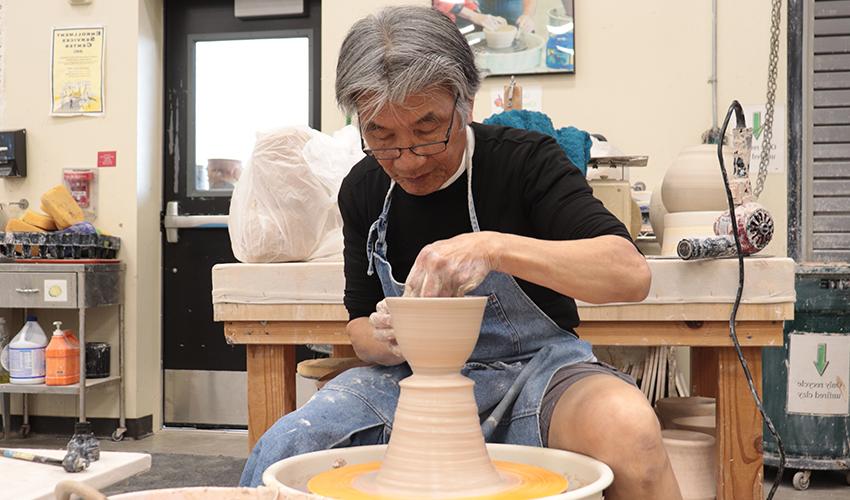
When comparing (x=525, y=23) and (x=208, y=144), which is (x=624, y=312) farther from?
(x=208, y=144)

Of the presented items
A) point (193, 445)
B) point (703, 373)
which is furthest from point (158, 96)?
point (703, 373)

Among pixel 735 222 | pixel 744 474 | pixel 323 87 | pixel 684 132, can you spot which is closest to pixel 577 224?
pixel 735 222

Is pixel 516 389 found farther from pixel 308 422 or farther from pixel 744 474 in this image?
pixel 744 474

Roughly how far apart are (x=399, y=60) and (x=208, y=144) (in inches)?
138

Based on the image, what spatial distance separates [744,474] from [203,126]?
3.63 m

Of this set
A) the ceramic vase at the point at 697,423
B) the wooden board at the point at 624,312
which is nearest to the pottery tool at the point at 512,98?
the wooden board at the point at 624,312

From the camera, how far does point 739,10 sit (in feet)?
12.5

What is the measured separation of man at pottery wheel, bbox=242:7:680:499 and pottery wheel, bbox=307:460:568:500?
106 mm

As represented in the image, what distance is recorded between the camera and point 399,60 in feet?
4.65

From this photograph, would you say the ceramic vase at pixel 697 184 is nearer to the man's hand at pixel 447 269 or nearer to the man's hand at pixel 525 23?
the man's hand at pixel 447 269

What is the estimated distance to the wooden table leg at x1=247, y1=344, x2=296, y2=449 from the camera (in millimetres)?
Result: 2100

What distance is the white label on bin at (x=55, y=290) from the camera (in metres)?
4.15

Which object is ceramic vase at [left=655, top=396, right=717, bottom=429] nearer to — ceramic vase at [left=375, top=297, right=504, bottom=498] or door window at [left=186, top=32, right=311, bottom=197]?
ceramic vase at [left=375, top=297, right=504, bottom=498]

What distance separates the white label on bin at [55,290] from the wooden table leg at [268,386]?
2390 millimetres
